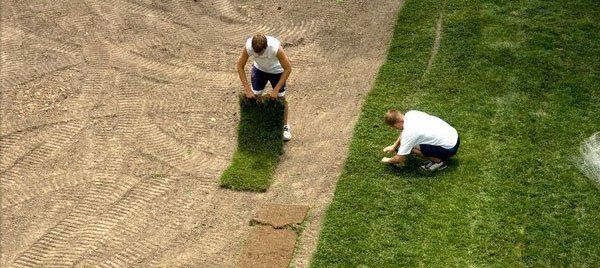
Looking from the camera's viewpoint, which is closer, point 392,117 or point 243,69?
point 392,117

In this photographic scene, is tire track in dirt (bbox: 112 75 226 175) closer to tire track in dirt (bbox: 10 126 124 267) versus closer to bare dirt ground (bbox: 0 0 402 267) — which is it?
bare dirt ground (bbox: 0 0 402 267)

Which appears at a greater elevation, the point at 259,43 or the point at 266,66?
the point at 259,43

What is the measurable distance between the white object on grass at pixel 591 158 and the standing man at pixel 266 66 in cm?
454

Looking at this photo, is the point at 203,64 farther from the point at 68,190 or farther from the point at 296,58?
the point at 68,190

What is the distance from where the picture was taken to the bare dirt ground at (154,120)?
9.02 m

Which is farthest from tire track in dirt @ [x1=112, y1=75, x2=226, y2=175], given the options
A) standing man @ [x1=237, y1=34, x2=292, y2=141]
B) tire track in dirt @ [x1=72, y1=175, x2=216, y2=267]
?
standing man @ [x1=237, y1=34, x2=292, y2=141]

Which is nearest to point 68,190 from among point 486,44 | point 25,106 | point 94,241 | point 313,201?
point 94,241

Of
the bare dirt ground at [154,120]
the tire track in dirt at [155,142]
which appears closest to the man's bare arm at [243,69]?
the bare dirt ground at [154,120]

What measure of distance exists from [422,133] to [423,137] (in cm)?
8

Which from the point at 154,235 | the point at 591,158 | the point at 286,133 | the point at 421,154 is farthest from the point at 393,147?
the point at 154,235

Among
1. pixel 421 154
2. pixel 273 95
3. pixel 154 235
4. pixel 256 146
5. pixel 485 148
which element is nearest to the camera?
pixel 154 235

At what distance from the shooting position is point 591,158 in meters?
9.80

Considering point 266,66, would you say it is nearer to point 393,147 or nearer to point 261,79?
point 261,79

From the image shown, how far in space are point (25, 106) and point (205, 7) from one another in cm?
427
